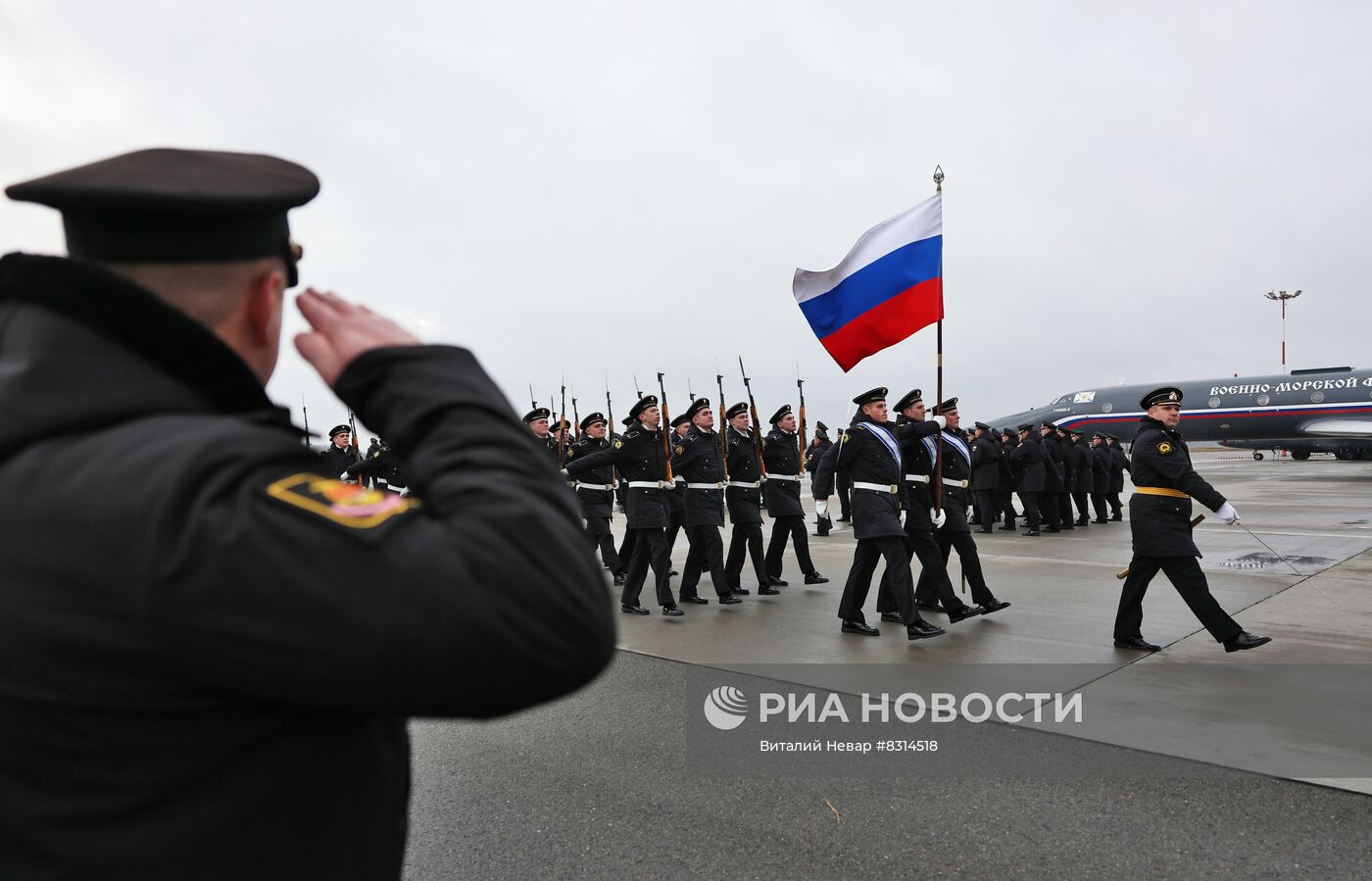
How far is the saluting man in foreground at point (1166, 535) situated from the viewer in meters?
5.92

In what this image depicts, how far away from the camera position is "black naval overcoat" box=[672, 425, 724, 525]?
8.85 m

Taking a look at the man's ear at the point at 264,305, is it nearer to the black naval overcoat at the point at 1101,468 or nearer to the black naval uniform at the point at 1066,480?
the black naval uniform at the point at 1066,480

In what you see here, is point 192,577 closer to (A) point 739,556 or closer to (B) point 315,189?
(B) point 315,189

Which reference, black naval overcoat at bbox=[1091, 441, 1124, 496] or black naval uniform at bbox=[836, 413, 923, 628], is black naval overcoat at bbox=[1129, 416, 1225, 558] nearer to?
black naval uniform at bbox=[836, 413, 923, 628]

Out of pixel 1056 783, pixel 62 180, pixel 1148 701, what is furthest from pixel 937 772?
pixel 62 180

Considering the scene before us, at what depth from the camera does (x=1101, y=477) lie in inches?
626

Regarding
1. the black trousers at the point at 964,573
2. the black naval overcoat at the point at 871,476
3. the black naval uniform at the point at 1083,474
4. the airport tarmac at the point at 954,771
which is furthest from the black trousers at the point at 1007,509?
the black naval overcoat at the point at 871,476

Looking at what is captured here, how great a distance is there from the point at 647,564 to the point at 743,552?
147cm

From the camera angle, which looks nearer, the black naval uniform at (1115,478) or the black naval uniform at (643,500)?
the black naval uniform at (643,500)

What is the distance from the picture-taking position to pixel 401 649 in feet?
2.63

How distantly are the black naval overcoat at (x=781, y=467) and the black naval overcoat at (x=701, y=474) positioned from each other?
1043 millimetres

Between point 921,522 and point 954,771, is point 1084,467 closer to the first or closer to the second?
point 921,522

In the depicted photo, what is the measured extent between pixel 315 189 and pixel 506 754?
371cm

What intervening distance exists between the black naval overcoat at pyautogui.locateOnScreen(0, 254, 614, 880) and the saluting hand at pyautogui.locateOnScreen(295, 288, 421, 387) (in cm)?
2
